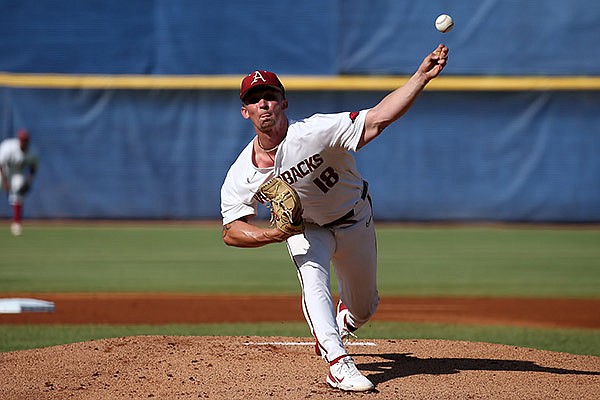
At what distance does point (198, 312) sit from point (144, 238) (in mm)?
7315

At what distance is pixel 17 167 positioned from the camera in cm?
1645

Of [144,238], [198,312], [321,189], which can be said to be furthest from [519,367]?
[144,238]

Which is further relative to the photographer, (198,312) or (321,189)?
(198,312)

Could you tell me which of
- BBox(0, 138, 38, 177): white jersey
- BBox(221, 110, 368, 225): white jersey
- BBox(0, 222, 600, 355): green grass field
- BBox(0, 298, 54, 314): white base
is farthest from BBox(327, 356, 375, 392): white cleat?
BBox(0, 138, 38, 177): white jersey

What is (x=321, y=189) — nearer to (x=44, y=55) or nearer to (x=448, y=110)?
(x=448, y=110)

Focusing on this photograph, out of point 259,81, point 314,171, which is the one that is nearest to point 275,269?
point 314,171

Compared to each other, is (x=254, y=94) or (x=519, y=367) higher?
(x=254, y=94)

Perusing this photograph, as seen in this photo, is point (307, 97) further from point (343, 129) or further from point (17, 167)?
point (343, 129)

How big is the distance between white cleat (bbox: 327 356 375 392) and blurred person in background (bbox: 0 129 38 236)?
41.3 ft

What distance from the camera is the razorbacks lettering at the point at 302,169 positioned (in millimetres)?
4727

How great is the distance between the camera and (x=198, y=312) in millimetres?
8461

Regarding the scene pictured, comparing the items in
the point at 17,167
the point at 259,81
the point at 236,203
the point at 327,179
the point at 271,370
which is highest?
the point at 259,81

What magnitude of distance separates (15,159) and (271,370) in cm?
1244

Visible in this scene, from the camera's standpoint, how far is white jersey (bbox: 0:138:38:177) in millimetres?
16469
